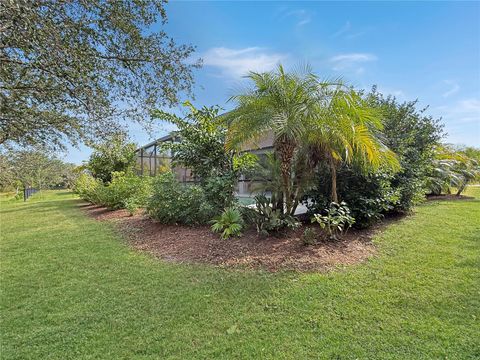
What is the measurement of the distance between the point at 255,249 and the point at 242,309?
192cm

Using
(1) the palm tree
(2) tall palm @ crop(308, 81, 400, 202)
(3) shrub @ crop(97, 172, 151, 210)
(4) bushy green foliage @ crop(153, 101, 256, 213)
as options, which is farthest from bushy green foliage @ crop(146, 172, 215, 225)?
(3) shrub @ crop(97, 172, 151, 210)

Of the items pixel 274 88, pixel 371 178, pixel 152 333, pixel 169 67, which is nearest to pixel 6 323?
pixel 152 333

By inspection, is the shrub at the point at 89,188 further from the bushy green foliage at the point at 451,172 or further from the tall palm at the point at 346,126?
the bushy green foliage at the point at 451,172

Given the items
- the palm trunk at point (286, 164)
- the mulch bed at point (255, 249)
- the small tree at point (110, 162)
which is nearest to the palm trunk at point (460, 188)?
the mulch bed at point (255, 249)

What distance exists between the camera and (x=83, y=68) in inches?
129

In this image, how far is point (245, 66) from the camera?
5.78 metres

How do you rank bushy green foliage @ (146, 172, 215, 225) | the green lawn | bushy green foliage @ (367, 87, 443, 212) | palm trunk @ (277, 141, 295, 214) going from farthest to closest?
1. bushy green foliage @ (367, 87, 443, 212)
2. bushy green foliage @ (146, 172, 215, 225)
3. palm trunk @ (277, 141, 295, 214)
4. the green lawn

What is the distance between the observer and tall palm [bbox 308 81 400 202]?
4.98 m

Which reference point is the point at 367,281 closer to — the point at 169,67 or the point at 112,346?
the point at 112,346

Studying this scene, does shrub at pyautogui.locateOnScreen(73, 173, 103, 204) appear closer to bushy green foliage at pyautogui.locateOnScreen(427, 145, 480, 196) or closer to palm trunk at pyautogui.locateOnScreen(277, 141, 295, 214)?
palm trunk at pyautogui.locateOnScreen(277, 141, 295, 214)

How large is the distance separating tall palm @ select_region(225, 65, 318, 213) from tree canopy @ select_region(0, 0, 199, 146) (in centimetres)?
148

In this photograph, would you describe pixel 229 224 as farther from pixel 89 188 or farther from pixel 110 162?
pixel 110 162

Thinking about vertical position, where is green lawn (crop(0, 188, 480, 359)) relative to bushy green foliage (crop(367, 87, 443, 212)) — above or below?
below

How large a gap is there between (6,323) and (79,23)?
3614 millimetres
